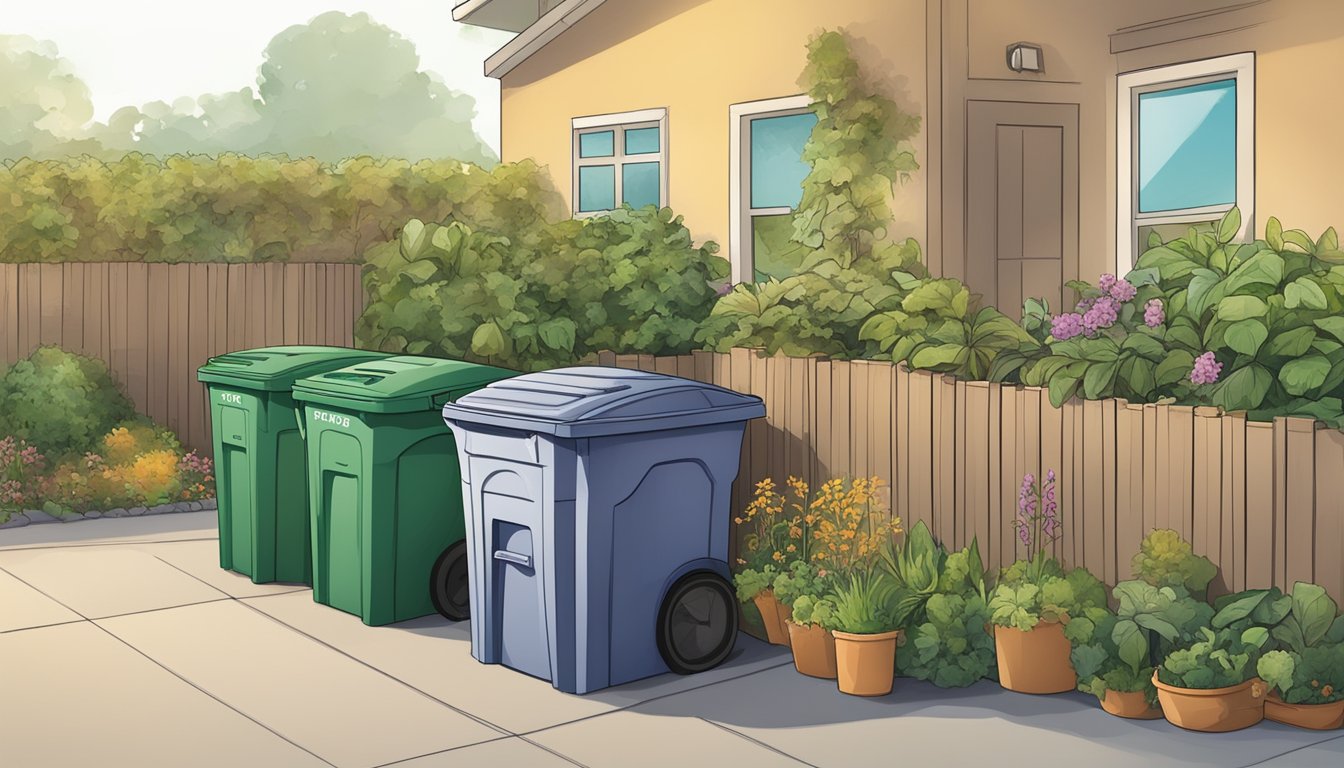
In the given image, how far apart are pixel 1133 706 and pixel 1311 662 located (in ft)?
2.26

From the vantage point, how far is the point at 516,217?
564 inches

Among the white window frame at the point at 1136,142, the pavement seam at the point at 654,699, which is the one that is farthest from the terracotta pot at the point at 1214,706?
the white window frame at the point at 1136,142

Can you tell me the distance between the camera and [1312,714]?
5.53 m

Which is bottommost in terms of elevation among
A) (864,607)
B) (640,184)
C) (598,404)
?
(864,607)

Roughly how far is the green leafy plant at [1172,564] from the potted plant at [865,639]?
1.07 meters

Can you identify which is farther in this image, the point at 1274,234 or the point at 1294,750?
the point at 1274,234

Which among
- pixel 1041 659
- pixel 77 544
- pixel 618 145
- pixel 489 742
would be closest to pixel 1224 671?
pixel 1041 659

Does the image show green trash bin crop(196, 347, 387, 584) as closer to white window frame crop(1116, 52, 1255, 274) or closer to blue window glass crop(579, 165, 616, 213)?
white window frame crop(1116, 52, 1255, 274)

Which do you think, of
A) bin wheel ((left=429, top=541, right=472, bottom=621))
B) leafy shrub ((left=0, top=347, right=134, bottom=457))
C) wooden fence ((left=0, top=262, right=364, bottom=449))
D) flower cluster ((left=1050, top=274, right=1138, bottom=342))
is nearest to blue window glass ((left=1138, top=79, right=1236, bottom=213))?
flower cluster ((left=1050, top=274, right=1138, bottom=342))

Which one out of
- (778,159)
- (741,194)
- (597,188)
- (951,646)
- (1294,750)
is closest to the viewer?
(1294,750)

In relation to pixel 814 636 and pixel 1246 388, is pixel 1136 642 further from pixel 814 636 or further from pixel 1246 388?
pixel 814 636

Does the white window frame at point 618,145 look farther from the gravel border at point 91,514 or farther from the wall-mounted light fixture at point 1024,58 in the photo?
the gravel border at point 91,514

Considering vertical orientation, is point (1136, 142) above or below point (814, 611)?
above

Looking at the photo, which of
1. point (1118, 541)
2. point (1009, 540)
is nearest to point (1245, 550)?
point (1118, 541)
